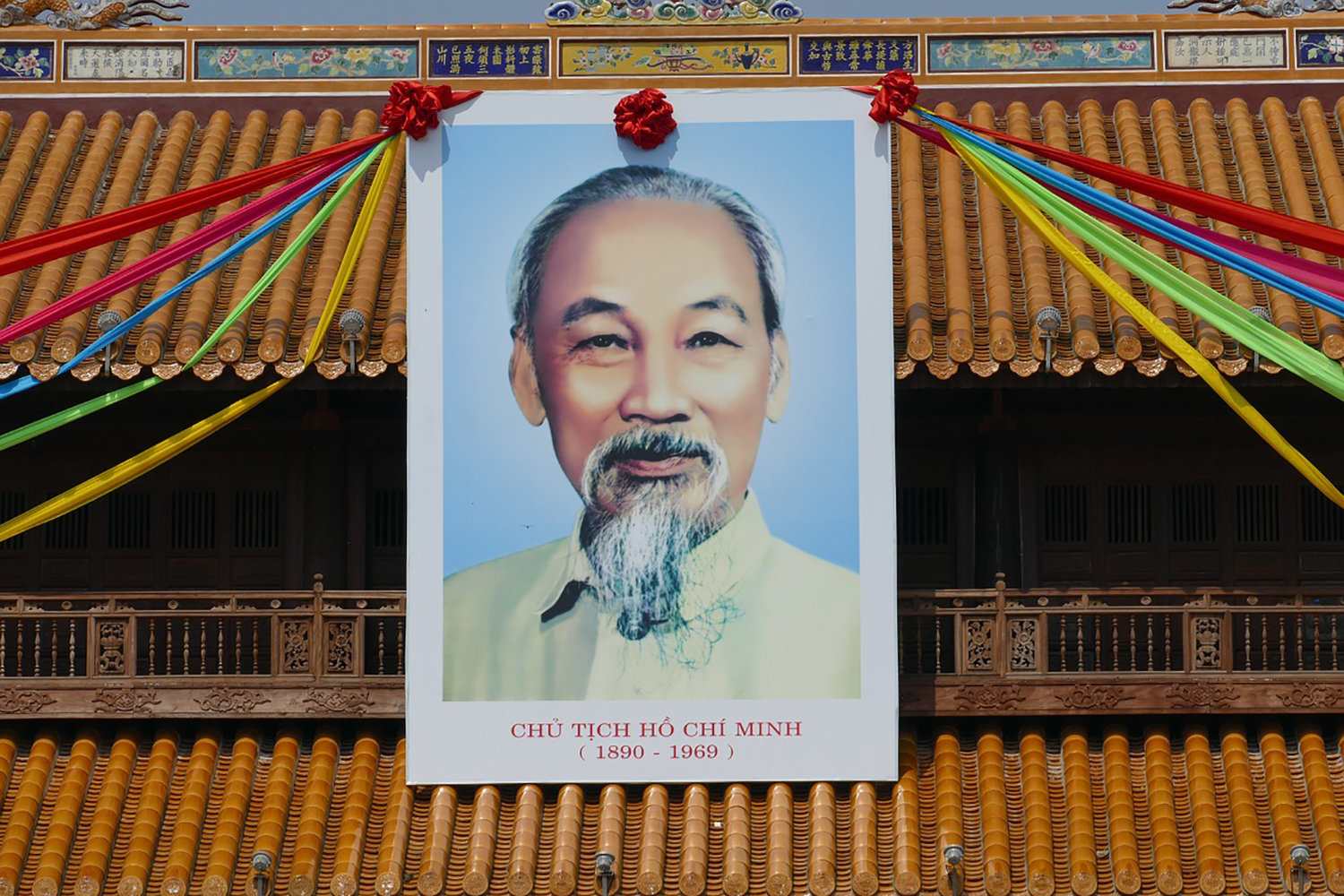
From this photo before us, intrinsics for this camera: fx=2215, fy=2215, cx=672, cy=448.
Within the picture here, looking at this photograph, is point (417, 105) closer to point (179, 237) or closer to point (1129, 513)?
point (179, 237)

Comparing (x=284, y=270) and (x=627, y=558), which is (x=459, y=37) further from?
(x=627, y=558)

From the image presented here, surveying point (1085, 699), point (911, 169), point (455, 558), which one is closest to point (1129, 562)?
point (1085, 699)

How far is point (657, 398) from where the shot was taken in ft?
44.8

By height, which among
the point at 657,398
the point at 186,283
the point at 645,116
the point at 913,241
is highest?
the point at 645,116

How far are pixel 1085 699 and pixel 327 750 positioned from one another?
15.5ft

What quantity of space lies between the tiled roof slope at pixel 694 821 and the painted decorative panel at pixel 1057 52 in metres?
5.37

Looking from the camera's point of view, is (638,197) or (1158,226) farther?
(638,197)

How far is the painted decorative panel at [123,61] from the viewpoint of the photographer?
659 inches

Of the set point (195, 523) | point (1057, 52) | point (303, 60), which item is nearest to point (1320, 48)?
point (1057, 52)

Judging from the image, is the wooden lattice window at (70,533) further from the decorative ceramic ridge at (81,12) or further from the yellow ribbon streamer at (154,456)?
the decorative ceramic ridge at (81,12)

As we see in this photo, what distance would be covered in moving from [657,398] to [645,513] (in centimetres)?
72

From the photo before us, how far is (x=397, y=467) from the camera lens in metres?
15.0

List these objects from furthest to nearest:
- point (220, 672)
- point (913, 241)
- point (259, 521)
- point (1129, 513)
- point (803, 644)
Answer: point (259, 521)
point (1129, 513)
point (913, 241)
point (220, 672)
point (803, 644)

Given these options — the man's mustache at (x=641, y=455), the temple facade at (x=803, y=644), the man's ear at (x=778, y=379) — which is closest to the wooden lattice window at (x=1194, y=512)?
the temple facade at (x=803, y=644)
